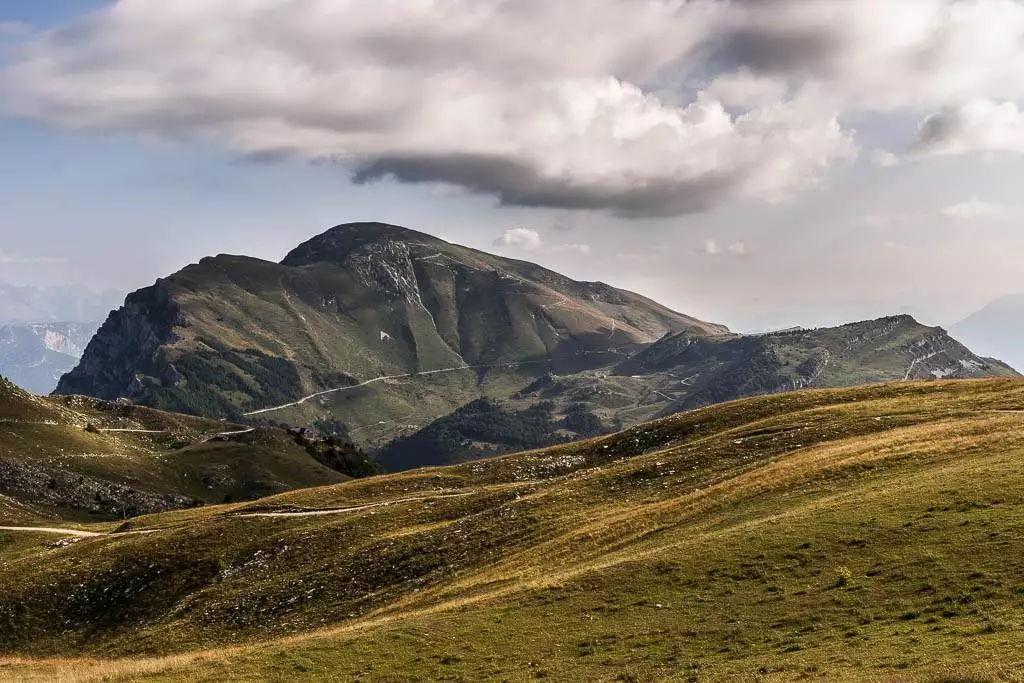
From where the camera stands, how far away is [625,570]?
141 feet

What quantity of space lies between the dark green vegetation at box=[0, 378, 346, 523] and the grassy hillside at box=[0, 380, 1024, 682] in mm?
52909

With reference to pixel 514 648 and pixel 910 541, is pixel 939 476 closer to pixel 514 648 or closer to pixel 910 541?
pixel 910 541

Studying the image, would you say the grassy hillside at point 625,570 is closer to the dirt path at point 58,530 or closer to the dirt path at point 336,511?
the dirt path at point 336,511

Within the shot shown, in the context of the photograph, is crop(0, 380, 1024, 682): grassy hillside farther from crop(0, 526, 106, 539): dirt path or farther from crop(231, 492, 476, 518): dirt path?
crop(0, 526, 106, 539): dirt path

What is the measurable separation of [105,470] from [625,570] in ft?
476

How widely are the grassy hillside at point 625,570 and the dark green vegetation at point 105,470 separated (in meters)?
52.9

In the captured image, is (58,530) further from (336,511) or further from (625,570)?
(625,570)

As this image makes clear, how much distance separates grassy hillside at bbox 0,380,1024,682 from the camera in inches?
1240

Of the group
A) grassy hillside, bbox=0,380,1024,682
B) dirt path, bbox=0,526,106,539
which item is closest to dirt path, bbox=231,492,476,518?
grassy hillside, bbox=0,380,1024,682

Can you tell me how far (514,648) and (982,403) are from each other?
2334 inches

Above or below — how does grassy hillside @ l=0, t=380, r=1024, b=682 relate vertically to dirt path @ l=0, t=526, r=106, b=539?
below

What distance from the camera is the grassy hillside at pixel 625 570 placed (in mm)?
31484

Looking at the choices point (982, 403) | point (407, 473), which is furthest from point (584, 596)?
point (407, 473)

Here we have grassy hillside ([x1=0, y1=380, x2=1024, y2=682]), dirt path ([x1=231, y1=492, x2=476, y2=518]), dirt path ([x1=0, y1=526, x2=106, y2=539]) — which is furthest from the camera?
dirt path ([x1=0, y1=526, x2=106, y2=539])
